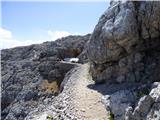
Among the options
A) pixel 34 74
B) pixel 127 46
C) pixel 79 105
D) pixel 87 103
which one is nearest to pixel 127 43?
pixel 127 46

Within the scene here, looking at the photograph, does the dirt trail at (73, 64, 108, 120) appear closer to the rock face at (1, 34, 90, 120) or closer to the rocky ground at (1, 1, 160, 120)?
the rocky ground at (1, 1, 160, 120)

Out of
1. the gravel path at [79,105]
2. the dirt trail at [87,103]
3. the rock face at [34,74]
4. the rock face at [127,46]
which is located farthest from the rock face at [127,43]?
the rock face at [34,74]

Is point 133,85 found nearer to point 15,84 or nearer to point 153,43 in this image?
point 153,43

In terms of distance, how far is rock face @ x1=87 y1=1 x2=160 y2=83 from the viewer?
35503 millimetres

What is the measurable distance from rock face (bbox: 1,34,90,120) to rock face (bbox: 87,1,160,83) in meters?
13.5

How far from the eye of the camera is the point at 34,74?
63.6m

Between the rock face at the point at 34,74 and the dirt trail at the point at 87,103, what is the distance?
11.1m

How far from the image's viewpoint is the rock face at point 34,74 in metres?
54.5

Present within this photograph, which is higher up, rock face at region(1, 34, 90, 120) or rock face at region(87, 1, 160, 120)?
rock face at region(87, 1, 160, 120)

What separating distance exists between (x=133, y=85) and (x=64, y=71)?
85.5 feet

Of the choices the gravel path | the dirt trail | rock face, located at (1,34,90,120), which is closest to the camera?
the dirt trail

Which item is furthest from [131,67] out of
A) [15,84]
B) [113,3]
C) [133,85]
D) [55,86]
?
[15,84]

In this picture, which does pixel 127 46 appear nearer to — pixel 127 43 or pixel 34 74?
pixel 127 43

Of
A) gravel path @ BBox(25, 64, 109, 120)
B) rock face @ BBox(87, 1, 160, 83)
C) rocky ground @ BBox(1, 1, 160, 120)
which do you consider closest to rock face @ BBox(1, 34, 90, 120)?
rocky ground @ BBox(1, 1, 160, 120)
